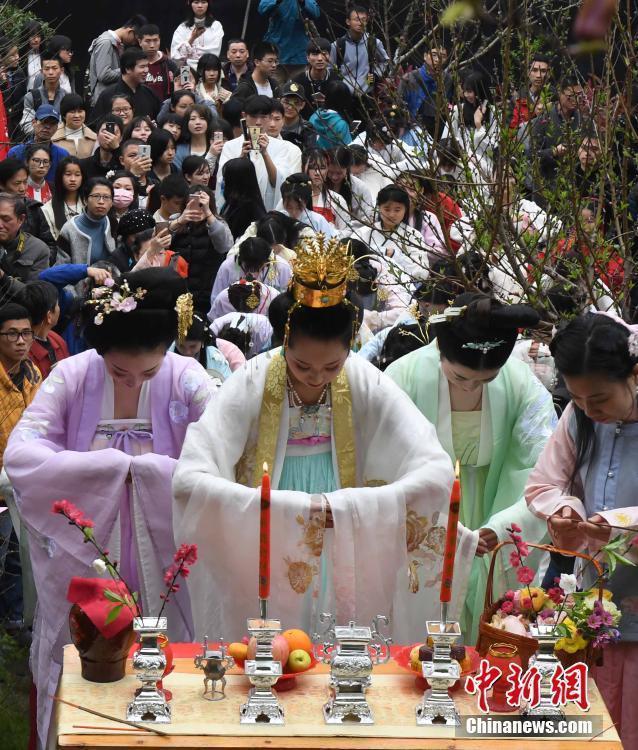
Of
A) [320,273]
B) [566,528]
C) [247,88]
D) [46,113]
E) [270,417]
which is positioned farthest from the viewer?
[247,88]

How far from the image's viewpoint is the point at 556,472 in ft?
15.5

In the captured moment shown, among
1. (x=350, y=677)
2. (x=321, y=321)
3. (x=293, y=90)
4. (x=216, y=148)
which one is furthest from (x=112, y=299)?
(x=293, y=90)

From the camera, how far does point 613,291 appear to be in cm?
518

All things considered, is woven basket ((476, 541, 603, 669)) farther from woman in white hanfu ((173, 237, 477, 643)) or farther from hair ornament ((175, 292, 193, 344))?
hair ornament ((175, 292, 193, 344))

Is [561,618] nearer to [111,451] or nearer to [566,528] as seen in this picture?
[566,528]

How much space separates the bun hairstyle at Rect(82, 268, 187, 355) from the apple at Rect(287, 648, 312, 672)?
5.23 feet

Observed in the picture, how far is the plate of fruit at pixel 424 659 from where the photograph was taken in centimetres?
391

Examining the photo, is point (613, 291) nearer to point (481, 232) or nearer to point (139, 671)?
point (481, 232)

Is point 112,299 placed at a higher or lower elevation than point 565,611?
higher

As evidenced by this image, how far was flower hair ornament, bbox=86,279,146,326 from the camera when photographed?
5.00 metres

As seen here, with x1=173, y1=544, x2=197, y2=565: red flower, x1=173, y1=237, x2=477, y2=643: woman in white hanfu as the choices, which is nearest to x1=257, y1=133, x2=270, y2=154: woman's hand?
x1=173, y1=237, x2=477, y2=643: woman in white hanfu

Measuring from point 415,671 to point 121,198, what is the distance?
281 inches

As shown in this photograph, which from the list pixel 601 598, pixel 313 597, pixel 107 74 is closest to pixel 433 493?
pixel 313 597

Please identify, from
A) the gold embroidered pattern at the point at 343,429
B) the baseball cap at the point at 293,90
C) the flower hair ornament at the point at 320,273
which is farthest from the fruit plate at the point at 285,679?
the baseball cap at the point at 293,90
